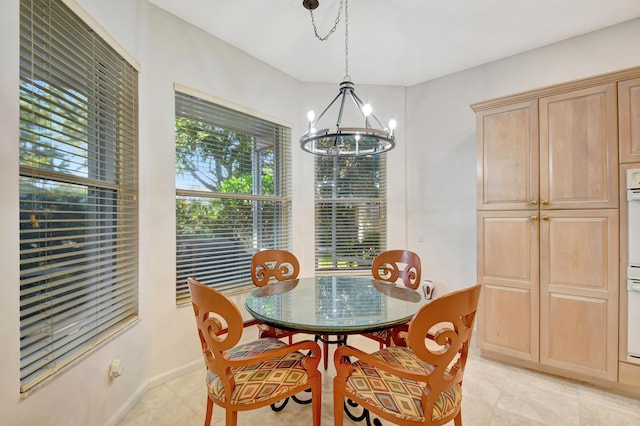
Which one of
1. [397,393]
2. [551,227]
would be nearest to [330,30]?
[551,227]

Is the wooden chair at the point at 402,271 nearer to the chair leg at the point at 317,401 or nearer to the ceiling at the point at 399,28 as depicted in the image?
the chair leg at the point at 317,401

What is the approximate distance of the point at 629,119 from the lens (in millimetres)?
2029

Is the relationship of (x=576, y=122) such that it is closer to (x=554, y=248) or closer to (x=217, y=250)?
(x=554, y=248)

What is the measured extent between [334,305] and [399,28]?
A: 2.34 metres

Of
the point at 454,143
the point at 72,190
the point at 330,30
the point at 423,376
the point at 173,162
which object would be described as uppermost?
the point at 330,30

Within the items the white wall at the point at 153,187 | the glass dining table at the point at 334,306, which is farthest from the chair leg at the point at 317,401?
the white wall at the point at 153,187

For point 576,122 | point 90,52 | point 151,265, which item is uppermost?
point 90,52

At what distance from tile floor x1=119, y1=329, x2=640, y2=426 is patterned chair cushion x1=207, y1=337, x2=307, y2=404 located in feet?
1.90

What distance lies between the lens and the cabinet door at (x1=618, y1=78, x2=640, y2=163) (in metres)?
2.01

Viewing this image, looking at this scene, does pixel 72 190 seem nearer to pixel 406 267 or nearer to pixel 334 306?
pixel 334 306

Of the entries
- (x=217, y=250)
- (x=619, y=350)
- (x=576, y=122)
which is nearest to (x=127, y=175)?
(x=217, y=250)

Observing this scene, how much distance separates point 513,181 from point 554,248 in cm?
61

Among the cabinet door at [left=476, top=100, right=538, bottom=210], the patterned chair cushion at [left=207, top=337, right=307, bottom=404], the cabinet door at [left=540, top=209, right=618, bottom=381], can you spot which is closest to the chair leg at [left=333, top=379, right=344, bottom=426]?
the patterned chair cushion at [left=207, top=337, right=307, bottom=404]

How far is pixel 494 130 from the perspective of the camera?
254 cm
